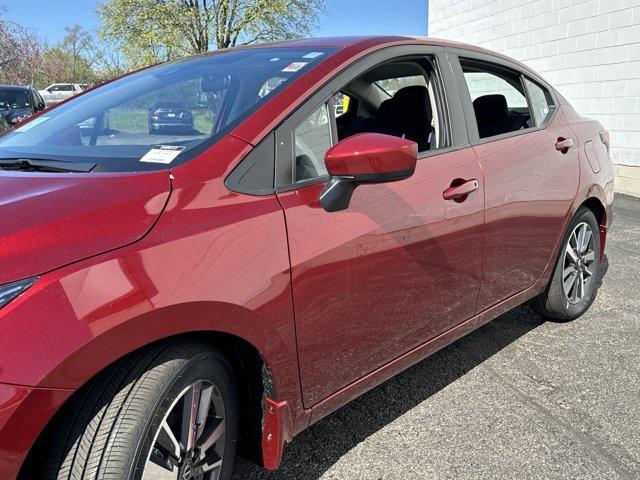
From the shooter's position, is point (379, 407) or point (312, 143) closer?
point (312, 143)

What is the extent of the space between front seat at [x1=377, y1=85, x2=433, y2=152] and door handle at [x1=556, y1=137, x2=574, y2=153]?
89cm

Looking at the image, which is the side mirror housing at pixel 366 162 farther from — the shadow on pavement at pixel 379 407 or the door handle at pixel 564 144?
the door handle at pixel 564 144

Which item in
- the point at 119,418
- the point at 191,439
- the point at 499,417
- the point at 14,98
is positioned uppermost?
the point at 14,98

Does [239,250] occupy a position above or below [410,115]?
below

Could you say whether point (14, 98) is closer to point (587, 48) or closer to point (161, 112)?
point (587, 48)

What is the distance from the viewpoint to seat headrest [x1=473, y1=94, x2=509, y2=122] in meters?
3.47

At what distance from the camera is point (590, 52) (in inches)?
360

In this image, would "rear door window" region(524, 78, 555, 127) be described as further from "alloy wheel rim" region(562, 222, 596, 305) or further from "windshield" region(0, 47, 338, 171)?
"windshield" region(0, 47, 338, 171)

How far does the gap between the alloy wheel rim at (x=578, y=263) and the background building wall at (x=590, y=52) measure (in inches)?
226

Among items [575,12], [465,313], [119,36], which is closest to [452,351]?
→ [465,313]

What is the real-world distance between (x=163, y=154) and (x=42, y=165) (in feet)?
1.39

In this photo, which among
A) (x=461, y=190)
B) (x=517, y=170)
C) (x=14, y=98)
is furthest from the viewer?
(x=14, y=98)

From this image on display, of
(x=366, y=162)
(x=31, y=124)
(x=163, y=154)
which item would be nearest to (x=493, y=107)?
(x=366, y=162)

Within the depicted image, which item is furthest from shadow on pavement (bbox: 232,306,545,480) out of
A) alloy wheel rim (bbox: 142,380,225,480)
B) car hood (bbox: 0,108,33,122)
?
car hood (bbox: 0,108,33,122)
